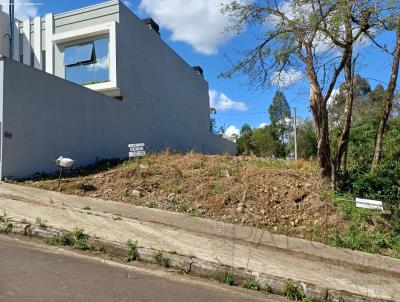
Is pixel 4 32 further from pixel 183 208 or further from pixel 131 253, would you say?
pixel 131 253

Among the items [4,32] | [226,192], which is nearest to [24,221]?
[226,192]

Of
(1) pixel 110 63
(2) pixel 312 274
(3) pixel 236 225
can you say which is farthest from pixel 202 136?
(2) pixel 312 274

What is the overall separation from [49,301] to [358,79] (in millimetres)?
11082

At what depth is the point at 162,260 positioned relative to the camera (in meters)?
5.73

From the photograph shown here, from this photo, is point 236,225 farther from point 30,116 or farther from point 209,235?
point 30,116

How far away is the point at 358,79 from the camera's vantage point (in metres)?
12.4

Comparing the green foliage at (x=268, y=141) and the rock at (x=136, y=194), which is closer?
the rock at (x=136, y=194)

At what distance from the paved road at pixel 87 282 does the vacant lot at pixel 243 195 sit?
139 inches

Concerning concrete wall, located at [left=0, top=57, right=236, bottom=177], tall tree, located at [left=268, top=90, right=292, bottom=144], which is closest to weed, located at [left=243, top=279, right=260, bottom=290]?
concrete wall, located at [left=0, top=57, right=236, bottom=177]

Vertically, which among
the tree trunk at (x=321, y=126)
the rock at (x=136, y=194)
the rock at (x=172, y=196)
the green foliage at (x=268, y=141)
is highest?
the green foliage at (x=268, y=141)

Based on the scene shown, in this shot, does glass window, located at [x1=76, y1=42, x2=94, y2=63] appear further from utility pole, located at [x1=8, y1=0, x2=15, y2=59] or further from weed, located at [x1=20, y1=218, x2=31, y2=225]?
weed, located at [x1=20, y1=218, x2=31, y2=225]

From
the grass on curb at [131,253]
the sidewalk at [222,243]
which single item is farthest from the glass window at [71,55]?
the grass on curb at [131,253]

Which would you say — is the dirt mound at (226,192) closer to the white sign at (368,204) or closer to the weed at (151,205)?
the weed at (151,205)

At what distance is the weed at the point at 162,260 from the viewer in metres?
5.71
